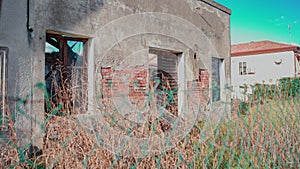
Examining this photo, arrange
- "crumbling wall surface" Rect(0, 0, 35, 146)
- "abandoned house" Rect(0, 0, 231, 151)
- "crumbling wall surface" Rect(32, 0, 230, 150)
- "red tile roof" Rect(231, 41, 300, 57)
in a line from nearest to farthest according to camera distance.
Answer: "abandoned house" Rect(0, 0, 231, 151) < "crumbling wall surface" Rect(0, 0, 35, 146) < "crumbling wall surface" Rect(32, 0, 230, 150) < "red tile roof" Rect(231, 41, 300, 57)

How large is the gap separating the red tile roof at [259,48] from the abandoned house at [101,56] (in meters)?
13.1

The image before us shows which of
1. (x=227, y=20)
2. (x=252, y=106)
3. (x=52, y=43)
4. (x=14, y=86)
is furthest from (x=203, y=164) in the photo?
(x=227, y=20)

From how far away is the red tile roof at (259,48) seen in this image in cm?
1912

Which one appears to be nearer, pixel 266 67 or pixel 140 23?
pixel 140 23

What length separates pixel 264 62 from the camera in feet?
66.2

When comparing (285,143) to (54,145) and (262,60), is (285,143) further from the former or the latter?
(262,60)

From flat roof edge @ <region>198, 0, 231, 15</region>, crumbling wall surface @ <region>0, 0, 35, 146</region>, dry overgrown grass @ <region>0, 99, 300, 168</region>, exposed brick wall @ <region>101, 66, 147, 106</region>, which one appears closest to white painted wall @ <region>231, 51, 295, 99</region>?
flat roof edge @ <region>198, 0, 231, 15</region>

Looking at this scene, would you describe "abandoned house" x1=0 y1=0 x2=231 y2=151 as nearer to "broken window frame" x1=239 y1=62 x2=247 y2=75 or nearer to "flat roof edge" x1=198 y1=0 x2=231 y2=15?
"flat roof edge" x1=198 y1=0 x2=231 y2=15

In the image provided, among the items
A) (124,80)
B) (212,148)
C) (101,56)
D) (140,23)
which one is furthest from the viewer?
(140,23)

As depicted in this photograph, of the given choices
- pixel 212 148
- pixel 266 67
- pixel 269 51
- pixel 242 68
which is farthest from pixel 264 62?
pixel 212 148

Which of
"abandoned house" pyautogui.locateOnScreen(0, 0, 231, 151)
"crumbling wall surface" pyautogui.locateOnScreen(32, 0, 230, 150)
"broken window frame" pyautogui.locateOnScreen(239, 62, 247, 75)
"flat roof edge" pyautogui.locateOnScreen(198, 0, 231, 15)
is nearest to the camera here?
"abandoned house" pyautogui.locateOnScreen(0, 0, 231, 151)

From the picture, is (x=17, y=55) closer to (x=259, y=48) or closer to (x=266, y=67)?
(x=266, y=67)

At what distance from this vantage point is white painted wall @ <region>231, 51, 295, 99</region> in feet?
62.3

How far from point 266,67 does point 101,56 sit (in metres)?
17.8
